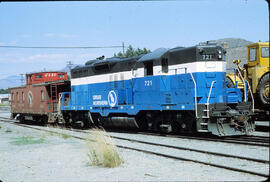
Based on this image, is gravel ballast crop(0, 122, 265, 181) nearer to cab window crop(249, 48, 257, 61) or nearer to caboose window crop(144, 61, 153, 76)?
caboose window crop(144, 61, 153, 76)

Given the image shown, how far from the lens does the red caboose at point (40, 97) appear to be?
20.2m

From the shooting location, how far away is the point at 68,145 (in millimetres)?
11719

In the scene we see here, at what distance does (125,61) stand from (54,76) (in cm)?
1188

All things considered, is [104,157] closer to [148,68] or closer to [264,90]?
[148,68]

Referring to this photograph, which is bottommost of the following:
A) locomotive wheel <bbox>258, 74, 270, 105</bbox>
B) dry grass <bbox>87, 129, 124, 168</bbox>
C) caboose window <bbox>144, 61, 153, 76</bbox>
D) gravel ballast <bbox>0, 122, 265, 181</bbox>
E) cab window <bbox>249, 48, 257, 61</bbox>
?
gravel ballast <bbox>0, 122, 265, 181</bbox>

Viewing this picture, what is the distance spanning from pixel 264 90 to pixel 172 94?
3988mm

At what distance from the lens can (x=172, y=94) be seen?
12.8 m

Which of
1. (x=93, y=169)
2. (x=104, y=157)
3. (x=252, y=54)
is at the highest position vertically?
(x=252, y=54)

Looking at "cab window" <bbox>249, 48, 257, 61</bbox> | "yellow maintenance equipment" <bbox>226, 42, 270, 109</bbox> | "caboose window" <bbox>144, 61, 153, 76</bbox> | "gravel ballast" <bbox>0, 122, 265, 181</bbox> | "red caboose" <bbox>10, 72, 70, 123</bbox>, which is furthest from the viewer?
"red caboose" <bbox>10, 72, 70, 123</bbox>

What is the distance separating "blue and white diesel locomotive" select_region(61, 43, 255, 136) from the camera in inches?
446

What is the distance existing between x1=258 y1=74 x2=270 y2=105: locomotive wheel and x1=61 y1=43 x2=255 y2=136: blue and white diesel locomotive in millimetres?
1158

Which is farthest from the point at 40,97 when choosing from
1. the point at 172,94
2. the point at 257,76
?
the point at 257,76

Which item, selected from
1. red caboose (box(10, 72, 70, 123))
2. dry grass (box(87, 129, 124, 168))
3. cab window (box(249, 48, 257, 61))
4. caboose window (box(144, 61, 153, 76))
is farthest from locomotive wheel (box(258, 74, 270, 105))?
red caboose (box(10, 72, 70, 123))

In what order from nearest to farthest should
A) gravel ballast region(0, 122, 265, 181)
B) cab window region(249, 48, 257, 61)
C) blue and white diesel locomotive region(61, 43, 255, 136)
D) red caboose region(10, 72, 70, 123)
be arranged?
gravel ballast region(0, 122, 265, 181) → blue and white diesel locomotive region(61, 43, 255, 136) → cab window region(249, 48, 257, 61) → red caboose region(10, 72, 70, 123)
